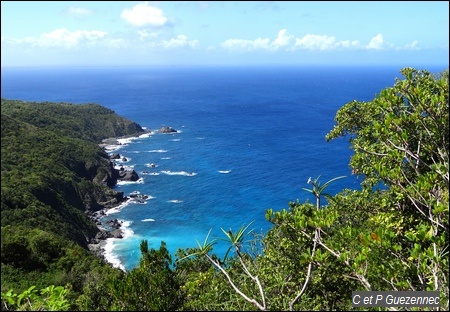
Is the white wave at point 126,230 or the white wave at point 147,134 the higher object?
the white wave at point 147,134

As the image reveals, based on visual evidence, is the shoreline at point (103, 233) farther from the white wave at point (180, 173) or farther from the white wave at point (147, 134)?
the white wave at point (147, 134)

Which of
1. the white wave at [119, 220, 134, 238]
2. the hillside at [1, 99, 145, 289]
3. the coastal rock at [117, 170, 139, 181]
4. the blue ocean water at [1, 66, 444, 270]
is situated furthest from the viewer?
the coastal rock at [117, 170, 139, 181]

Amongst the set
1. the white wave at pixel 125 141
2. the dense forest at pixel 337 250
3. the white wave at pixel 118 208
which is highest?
the dense forest at pixel 337 250

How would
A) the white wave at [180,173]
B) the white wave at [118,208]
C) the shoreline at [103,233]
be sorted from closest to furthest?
the shoreline at [103,233] < the white wave at [118,208] < the white wave at [180,173]

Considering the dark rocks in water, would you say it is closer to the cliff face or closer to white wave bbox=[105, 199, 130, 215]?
the cliff face

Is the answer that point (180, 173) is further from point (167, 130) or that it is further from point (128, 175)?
point (167, 130)

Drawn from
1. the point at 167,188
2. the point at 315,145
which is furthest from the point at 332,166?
the point at 167,188

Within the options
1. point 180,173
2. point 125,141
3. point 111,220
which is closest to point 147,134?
point 125,141

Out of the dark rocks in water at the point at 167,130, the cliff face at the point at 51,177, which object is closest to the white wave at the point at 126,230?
the cliff face at the point at 51,177

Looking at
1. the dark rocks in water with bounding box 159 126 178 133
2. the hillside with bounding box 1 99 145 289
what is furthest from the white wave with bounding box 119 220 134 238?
the dark rocks in water with bounding box 159 126 178 133

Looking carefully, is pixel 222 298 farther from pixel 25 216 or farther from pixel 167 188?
pixel 167 188
